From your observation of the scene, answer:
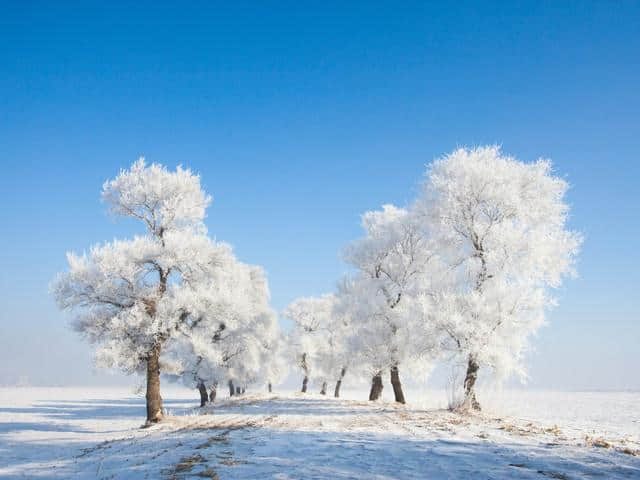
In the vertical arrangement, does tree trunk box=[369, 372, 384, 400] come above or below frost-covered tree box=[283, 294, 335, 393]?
below

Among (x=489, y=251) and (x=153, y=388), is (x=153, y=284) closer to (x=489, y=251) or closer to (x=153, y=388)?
(x=153, y=388)

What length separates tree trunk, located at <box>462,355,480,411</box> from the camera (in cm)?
1816

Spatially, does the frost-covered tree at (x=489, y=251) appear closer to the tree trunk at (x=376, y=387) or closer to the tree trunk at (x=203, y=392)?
the tree trunk at (x=376, y=387)

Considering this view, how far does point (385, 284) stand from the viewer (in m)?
27.2

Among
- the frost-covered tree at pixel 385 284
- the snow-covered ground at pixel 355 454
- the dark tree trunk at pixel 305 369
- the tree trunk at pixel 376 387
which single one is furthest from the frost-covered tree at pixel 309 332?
the snow-covered ground at pixel 355 454

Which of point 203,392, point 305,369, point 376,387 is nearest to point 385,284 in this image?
point 376,387

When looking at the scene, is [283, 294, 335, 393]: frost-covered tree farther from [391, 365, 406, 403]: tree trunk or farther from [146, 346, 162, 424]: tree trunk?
[146, 346, 162, 424]: tree trunk

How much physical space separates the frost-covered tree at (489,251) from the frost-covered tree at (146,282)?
1047 cm

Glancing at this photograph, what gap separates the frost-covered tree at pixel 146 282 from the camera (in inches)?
771

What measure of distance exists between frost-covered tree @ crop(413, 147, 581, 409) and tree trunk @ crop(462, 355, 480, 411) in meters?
0.04

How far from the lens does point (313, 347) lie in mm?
50844

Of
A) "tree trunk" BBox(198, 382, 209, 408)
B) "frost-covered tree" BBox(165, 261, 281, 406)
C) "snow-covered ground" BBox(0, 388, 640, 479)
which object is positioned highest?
"frost-covered tree" BBox(165, 261, 281, 406)

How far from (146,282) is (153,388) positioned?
187 inches

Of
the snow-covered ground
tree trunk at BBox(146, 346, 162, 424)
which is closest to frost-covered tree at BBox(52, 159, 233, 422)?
tree trunk at BBox(146, 346, 162, 424)
